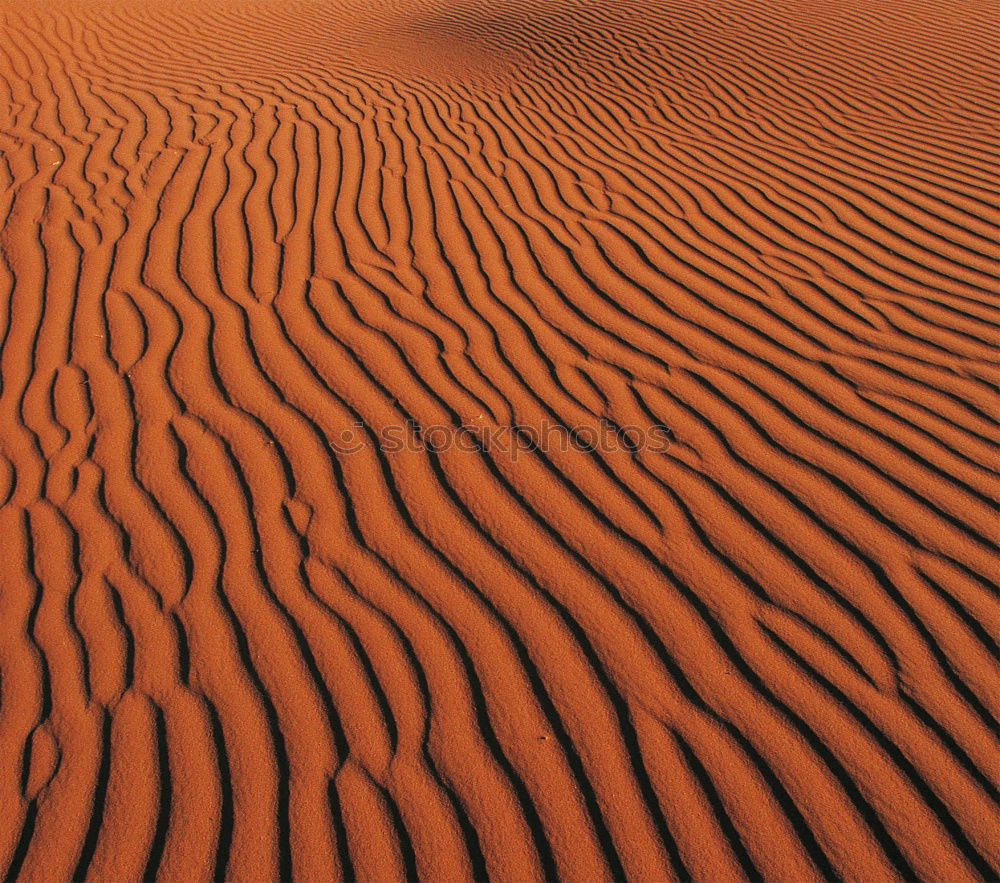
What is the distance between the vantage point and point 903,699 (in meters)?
2.04

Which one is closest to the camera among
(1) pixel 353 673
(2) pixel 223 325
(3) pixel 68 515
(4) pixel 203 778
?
(4) pixel 203 778

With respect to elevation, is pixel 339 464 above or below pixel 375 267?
below

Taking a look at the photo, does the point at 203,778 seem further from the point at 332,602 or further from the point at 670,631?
the point at 670,631

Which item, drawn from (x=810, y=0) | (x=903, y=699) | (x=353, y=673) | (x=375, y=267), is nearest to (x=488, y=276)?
(x=375, y=267)

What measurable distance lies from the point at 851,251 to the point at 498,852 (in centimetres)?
351

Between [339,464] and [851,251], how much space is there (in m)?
2.96

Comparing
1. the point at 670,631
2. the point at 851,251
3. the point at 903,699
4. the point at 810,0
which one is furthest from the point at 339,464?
the point at 810,0

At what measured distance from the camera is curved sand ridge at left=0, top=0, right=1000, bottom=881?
6.14 ft

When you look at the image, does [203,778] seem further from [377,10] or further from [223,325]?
[377,10]

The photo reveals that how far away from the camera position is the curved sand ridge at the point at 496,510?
187 centimetres

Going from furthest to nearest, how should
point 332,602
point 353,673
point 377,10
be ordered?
point 377,10, point 332,602, point 353,673

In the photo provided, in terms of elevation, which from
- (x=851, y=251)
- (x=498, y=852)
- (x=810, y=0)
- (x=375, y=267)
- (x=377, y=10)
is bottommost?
(x=498, y=852)

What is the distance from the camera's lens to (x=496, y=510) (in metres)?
2.60

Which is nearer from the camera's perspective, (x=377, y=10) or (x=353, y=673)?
(x=353, y=673)
